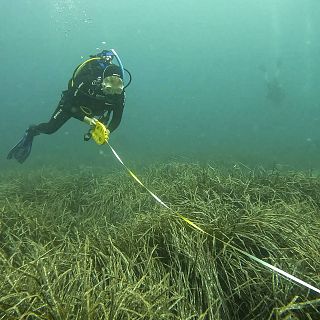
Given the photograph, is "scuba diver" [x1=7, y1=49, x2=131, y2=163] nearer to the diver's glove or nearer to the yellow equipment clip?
the diver's glove

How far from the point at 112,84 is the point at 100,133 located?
2.76ft

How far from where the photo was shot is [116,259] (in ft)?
8.50

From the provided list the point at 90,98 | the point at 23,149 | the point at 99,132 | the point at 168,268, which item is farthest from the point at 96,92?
the point at 168,268

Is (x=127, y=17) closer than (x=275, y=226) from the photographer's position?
No

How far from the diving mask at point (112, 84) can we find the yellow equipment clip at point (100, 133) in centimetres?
66

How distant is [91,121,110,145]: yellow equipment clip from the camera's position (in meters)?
4.62

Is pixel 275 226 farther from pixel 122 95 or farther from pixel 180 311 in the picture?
pixel 122 95

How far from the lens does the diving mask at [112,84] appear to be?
16.6ft

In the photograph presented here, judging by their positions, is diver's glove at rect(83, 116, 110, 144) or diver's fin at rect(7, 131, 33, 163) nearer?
diver's glove at rect(83, 116, 110, 144)

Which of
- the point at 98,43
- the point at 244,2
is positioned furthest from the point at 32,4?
the point at 244,2

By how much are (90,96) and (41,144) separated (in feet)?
55.5

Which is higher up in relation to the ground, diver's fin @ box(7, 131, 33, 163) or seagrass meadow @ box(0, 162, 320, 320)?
seagrass meadow @ box(0, 162, 320, 320)

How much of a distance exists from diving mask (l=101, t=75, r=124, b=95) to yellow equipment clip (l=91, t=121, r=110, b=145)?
2.17ft

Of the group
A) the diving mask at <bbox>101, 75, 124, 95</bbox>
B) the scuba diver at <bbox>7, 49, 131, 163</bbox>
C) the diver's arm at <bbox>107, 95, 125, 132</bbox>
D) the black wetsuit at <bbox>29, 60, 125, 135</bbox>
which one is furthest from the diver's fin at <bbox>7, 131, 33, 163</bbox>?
the diving mask at <bbox>101, 75, 124, 95</bbox>
